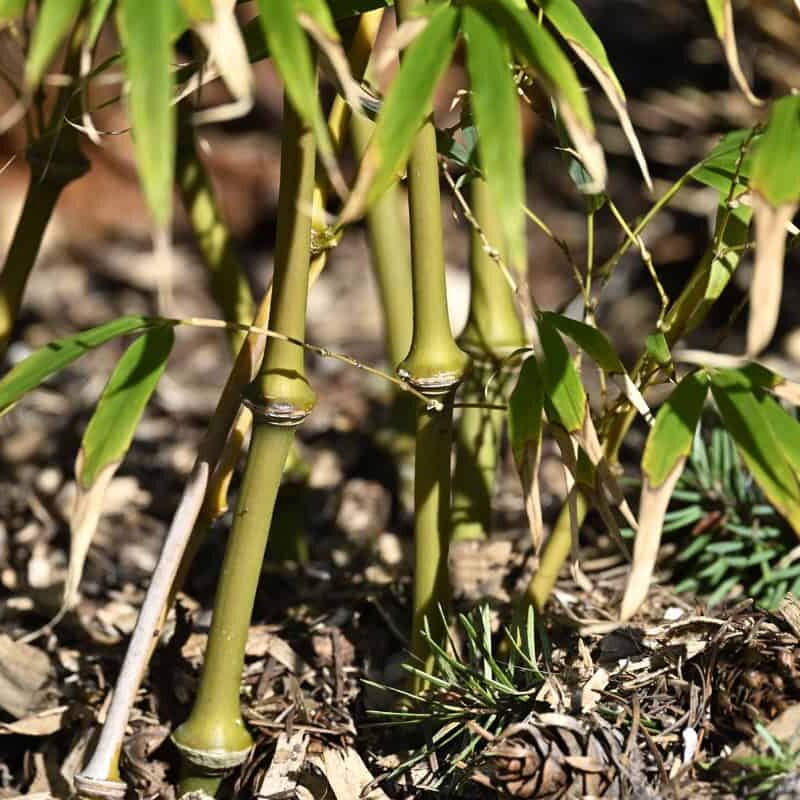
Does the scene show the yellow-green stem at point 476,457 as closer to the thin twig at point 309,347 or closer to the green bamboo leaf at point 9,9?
the thin twig at point 309,347

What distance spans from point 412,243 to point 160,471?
0.81 metres

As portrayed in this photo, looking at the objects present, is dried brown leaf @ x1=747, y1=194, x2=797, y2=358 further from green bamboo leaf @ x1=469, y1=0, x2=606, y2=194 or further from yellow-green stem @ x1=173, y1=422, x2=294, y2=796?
yellow-green stem @ x1=173, y1=422, x2=294, y2=796

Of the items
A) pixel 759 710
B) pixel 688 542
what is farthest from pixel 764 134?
pixel 688 542

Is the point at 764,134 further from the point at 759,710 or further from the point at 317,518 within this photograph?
the point at 317,518

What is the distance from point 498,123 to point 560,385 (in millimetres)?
186

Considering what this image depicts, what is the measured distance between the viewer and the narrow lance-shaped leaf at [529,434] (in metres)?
0.77

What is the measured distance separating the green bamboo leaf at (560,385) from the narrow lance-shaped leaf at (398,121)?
0.52 feet

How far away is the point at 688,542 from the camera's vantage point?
3.94 ft

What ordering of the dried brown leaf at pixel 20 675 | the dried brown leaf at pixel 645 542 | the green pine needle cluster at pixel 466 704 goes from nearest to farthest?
the dried brown leaf at pixel 645 542
the green pine needle cluster at pixel 466 704
the dried brown leaf at pixel 20 675

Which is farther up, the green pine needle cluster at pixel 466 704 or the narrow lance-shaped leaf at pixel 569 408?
the narrow lance-shaped leaf at pixel 569 408

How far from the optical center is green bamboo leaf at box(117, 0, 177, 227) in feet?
1.87

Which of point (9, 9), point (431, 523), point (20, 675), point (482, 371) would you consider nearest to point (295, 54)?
point (9, 9)

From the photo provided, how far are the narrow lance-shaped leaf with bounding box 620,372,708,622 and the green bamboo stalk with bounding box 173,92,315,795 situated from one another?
9.1 inches

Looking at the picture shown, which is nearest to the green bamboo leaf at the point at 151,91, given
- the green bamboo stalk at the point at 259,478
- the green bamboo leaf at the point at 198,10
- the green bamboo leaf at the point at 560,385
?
the green bamboo leaf at the point at 198,10
